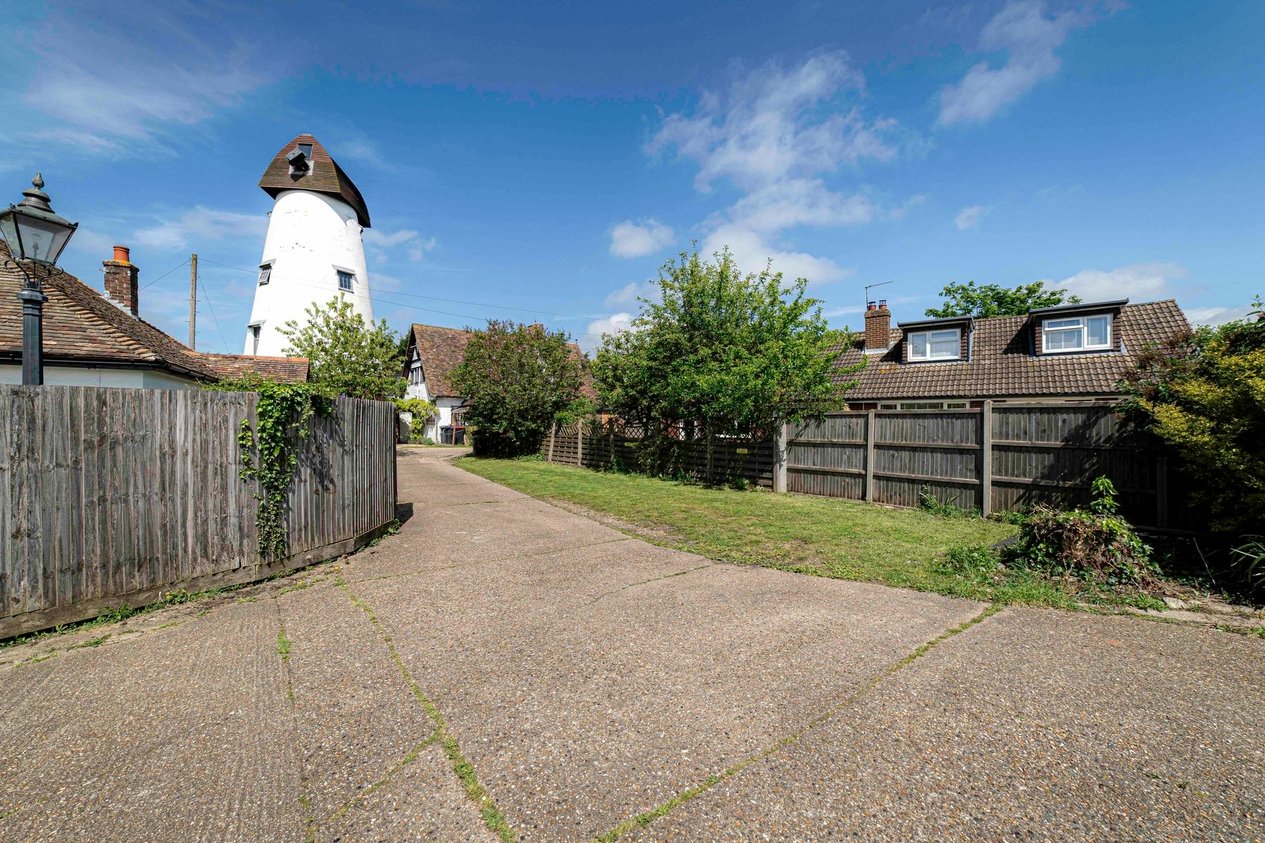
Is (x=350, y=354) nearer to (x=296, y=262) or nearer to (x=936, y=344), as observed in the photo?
(x=296, y=262)

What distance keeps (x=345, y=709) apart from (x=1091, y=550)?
22.3 feet

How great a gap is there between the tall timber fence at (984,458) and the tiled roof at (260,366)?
47.5 feet

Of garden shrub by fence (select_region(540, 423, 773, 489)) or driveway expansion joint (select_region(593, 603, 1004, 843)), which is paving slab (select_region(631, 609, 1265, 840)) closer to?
driveway expansion joint (select_region(593, 603, 1004, 843))

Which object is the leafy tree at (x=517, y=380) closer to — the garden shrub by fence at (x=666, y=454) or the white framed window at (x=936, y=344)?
the garden shrub by fence at (x=666, y=454)

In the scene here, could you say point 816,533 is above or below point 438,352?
below

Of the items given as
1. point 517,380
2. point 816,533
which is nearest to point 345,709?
point 816,533

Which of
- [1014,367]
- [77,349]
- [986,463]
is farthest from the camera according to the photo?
[1014,367]

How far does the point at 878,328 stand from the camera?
72.6ft

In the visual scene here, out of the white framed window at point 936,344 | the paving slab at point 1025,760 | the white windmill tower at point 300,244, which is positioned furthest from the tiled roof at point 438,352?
the paving slab at point 1025,760

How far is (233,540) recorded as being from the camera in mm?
5344

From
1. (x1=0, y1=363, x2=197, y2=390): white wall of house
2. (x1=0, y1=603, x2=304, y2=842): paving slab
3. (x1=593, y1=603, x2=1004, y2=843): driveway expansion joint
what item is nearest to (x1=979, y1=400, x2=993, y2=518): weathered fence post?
(x1=593, y1=603, x2=1004, y2=843): driveway expansion joint

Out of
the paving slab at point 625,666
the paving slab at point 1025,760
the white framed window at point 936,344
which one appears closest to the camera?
the paving slab at point 1025,760

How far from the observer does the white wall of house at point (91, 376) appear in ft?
28.7

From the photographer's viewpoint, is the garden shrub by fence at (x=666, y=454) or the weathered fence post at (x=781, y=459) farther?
the garden shrub by fence at (x=666, y=454)
